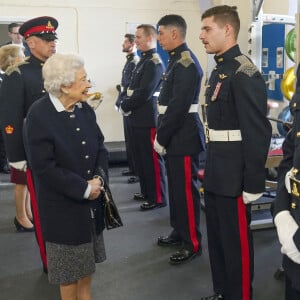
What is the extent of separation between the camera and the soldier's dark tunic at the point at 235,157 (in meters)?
2.05

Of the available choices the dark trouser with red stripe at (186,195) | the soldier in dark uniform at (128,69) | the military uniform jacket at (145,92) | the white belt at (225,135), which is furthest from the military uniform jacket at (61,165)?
the soldier in dark uniform at (128,69)

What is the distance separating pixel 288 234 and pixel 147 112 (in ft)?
Result: 9.28

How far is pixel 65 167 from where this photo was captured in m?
1.89

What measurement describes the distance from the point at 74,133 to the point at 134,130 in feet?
7.83

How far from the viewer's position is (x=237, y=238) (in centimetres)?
219

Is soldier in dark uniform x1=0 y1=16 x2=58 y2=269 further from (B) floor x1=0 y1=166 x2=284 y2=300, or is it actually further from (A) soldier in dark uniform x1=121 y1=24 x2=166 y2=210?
(A) soldier in dark uniform x1=121 y1=24 x2=166 y2=210

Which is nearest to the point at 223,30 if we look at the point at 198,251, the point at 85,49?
the point at 198,251

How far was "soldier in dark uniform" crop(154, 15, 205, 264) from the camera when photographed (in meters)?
2.89

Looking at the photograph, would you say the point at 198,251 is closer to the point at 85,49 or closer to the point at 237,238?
the point at 237,238

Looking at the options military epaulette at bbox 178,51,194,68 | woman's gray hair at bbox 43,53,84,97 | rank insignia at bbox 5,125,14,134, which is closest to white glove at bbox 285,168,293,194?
woman's gray hair at bbox 43,53,84,97

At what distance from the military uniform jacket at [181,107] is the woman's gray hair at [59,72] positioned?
43.8 inches

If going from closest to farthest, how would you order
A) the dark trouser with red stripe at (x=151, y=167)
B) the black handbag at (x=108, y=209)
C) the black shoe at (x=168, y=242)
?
the black handbag at (x=108, y=209) → the black shoe at (x=168, y=242) → the dark trouser with red stripe at (x=151, y=167)

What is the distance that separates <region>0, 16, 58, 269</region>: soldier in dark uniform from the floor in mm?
396

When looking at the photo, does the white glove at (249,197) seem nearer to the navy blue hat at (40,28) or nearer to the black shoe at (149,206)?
the navy blue hat at (40,28)
